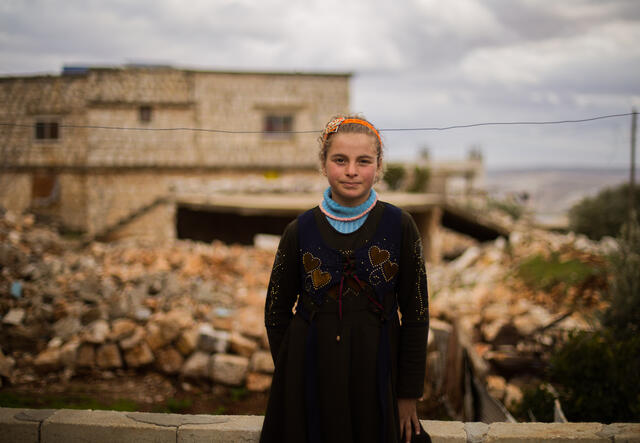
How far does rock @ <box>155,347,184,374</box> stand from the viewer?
193 inches

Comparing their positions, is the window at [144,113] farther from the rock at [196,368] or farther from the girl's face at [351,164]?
the girl's face at [351,164]

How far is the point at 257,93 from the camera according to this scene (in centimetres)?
1546

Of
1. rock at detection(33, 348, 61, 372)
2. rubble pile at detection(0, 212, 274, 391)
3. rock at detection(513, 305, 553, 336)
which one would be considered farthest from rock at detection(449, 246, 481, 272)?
rock at detection(33, 348, 61, 372)

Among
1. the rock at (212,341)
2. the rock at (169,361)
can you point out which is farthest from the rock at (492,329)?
the rock at (169,361)

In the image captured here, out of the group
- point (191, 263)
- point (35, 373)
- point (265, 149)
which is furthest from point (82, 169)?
point (35, 373)

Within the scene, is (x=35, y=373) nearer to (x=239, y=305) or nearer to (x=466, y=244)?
(x=239, y=305)

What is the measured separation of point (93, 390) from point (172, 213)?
8.41 m

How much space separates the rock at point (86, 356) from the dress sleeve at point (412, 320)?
403 cm

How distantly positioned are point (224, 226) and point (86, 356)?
355 inches

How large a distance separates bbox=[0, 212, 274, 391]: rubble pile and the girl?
2.93 metres

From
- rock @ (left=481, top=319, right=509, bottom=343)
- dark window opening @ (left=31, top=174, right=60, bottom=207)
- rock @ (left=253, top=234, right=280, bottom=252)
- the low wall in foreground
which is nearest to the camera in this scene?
the low wall in foreground

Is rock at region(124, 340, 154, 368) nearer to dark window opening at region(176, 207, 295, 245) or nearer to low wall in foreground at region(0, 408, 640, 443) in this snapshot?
low wall in foreground at region(0, 408, 640, 443)

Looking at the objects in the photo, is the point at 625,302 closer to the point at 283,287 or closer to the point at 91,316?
the point at 283,287

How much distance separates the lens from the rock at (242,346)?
16.3ft
